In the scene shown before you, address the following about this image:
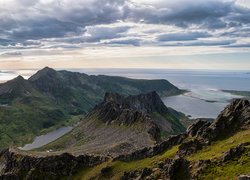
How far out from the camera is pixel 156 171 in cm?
15200

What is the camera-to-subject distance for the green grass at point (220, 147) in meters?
143

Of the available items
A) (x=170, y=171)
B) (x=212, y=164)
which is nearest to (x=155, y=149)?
(x=170, y=171)

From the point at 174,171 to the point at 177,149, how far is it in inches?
1205

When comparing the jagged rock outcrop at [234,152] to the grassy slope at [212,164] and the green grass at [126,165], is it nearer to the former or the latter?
the grassy slope at [212,164]

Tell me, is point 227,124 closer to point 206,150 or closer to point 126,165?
point 206,150

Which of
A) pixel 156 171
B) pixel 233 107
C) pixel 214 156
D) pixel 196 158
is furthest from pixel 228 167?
pixel 233 107

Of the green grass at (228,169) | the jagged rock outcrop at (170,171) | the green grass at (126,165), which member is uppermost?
the green grass at (228,169)

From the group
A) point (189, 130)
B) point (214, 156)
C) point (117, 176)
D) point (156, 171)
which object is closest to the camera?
point (214, 156)

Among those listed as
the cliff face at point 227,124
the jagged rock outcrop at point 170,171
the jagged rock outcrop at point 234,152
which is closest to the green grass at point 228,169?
the jagged rock outcrop at point 234,152

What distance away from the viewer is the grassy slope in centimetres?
12412

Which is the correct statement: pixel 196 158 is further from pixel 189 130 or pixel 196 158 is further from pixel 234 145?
pixel 189 130

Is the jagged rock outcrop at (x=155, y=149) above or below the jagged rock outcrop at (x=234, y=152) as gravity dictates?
below

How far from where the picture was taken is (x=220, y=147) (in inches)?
5925

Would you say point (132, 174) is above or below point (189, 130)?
below
